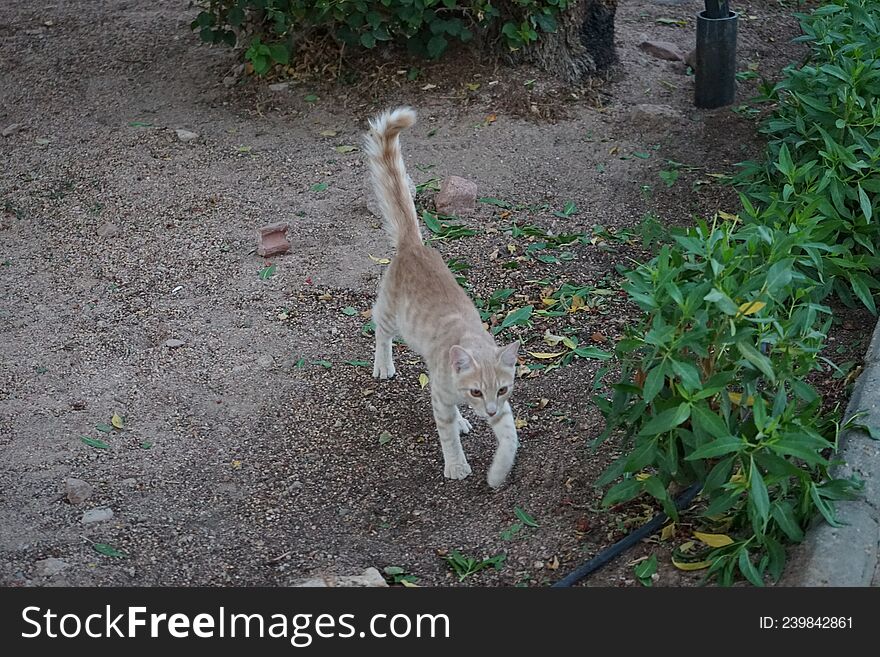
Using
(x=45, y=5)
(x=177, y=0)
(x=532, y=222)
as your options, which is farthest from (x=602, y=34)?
(x=45, y=5)

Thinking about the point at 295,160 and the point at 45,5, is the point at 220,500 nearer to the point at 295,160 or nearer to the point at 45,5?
the point at 295,160

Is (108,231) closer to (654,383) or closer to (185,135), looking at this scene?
(185,135)

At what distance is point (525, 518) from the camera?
13.6ft

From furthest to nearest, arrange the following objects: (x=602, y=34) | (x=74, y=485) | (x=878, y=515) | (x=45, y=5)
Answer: (x=45, y=5), (x=602, y=34), (x=74, y=485), (x=878, y=515)

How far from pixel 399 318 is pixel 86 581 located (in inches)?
73.5

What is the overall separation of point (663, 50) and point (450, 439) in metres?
5.46

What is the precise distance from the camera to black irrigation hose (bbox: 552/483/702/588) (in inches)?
144

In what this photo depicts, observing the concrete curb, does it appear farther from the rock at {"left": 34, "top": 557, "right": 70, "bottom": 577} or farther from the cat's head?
the rock at {"left": 34, "top": 557, "right": 70, "bottom": 577}

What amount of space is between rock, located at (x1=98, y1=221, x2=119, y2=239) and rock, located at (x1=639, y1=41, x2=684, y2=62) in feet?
15.5

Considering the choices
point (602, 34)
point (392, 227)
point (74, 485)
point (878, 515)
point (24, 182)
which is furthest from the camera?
point (602, 34)

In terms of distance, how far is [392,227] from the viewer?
5191 millimetres

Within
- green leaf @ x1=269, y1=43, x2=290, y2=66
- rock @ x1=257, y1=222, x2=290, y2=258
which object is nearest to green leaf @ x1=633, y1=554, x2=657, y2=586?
rock @ x1=257, y1=222, x2=290, y2=258

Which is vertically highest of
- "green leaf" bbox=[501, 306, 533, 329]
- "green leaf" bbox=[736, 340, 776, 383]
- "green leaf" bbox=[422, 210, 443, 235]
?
"green leaf" bbox=[736, 340, 776, 383]

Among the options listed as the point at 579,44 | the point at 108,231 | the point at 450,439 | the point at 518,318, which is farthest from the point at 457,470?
the point at 579,44
